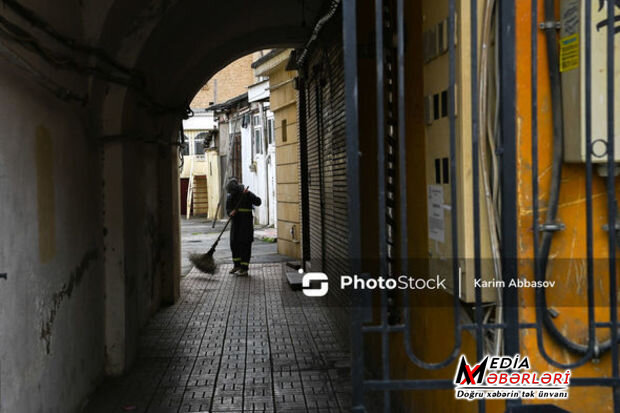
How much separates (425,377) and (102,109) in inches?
167

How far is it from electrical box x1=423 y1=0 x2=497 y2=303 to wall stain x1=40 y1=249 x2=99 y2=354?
9.29 feet

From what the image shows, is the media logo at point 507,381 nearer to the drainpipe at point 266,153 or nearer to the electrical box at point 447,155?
the electrical box at point 447,155

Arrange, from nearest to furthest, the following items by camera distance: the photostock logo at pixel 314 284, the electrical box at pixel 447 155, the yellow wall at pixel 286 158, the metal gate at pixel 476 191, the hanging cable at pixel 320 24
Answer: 1. the metal gate at pixel 476 191
2. the electrical box at pixel 447 155
3. the hanging cable at pixel 320 24
4. the photostock logo at pixel 314 284
5. the yellow wall at pixel 286 158

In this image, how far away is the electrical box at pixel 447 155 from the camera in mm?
3568

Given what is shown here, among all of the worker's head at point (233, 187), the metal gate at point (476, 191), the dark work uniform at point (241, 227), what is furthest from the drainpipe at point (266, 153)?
the metal gate at point (476, 191)

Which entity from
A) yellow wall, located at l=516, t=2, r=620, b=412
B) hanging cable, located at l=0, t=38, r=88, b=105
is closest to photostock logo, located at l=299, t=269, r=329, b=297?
hanging cable, located at l=0, t=38, r=88, b=105

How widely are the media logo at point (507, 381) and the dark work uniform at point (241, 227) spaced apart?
11.3 meters

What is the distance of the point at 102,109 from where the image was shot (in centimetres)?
720

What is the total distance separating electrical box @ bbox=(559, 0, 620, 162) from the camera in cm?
314

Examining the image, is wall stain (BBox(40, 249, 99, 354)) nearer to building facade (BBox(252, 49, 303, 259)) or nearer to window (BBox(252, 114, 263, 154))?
building facade (BBox(252, 49, 303, 259))

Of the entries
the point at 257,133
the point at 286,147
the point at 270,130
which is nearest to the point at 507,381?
the point at 286,147

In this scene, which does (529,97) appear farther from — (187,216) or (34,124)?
(187,216)

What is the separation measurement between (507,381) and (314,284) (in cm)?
937

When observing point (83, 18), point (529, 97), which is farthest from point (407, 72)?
point (83, 18)
